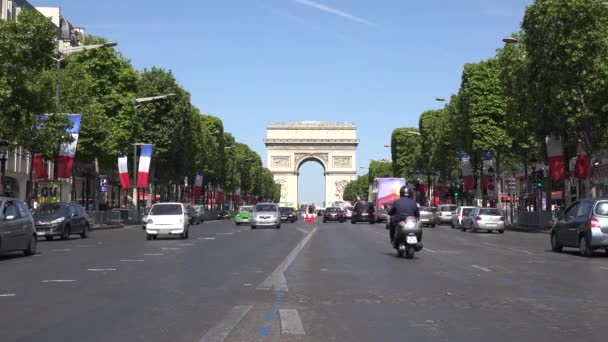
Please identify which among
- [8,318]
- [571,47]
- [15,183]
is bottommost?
[8,318]

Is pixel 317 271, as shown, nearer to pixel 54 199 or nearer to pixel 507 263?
pixel 507 263

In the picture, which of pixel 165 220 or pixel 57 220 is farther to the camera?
pixel 57 220

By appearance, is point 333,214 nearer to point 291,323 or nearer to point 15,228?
point 15,228

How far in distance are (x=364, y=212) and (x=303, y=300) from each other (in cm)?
6372

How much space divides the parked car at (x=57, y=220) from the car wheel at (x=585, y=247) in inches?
831

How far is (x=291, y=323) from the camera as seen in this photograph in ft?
29.9

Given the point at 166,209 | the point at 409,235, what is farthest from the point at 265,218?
the point at 409,235

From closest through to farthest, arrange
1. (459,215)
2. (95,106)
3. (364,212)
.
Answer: (95,106) → (459,215) → (364,212)

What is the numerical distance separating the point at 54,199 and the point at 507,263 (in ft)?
94.5

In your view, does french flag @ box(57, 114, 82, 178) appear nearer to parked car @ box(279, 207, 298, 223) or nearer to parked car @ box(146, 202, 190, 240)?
parked car @ box(146, 202, 190, 240)

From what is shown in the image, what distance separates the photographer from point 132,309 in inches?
412

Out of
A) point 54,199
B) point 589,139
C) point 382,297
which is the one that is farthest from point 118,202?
point 382,297

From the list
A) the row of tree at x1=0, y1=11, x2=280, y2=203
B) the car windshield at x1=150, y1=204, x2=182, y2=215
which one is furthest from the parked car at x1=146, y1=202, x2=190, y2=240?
the row of tree at x1=0, y1=11, x2=280, y2=203

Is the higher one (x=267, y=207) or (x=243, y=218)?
(x=267, y=207)
